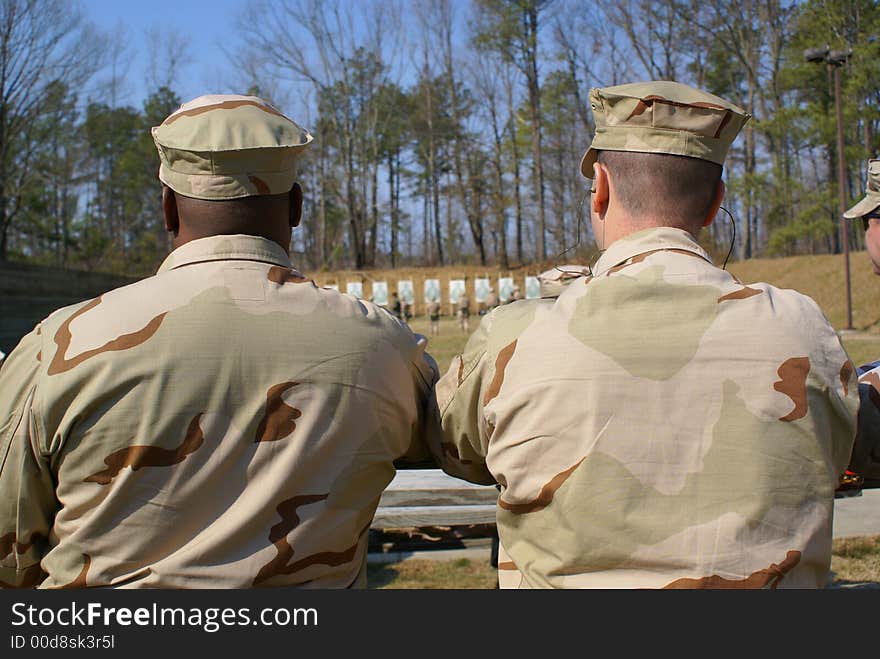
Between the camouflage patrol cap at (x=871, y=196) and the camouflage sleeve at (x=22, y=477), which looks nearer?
the camouflage sleeve at (x=22, y=477)

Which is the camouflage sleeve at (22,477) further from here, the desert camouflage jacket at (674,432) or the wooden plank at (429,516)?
the wooden plank at (429,516)

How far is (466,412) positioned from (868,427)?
0.91 meters

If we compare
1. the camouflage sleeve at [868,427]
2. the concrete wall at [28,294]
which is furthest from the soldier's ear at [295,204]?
the concrete wall at [28,294]

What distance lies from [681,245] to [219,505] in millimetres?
1137

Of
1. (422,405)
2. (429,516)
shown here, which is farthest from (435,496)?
(422,405)

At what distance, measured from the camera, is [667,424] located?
174cm

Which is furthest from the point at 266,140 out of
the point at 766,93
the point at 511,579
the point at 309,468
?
the point at 766,93

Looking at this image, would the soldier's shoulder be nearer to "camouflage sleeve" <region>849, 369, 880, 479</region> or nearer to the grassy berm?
"camouflage sleeve" <region>849, 369, 880, 479</region>

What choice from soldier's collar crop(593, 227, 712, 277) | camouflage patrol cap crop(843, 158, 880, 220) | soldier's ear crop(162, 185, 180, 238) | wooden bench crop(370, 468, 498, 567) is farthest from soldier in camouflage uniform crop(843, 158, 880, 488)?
wooden bench crop(370, 468, 498, 567)

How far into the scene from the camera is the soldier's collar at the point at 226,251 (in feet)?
6.40

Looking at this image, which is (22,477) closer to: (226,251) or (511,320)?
(226,251)

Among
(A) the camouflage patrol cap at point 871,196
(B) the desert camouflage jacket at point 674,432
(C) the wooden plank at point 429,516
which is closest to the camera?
(B) the desert camouflage jacket at point 674,432

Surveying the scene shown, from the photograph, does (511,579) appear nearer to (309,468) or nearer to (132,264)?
(309,468)

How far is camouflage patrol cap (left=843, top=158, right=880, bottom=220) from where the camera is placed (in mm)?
2969
